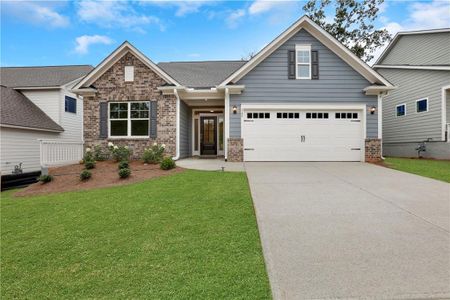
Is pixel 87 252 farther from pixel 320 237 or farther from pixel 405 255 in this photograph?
pixel 405 255

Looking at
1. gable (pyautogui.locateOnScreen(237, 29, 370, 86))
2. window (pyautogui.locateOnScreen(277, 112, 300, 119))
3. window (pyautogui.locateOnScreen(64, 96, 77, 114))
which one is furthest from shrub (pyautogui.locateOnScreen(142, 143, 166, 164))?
window (pyautogui.locateOnScreen(64, 96, 77, 114))

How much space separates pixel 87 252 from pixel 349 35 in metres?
27.2

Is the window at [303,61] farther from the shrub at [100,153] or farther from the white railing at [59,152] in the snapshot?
the white railing at [59,152]

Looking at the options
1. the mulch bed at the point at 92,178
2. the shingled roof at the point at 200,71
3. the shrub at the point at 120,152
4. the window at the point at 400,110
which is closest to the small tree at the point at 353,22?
the window at the point at 400,110

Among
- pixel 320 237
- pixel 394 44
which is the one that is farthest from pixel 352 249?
pixel 394 44

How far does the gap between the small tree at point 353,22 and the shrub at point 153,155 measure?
64.5 ft

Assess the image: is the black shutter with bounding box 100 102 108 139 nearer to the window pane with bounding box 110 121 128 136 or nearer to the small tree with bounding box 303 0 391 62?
the window pane with bounding box 110 121 128 136

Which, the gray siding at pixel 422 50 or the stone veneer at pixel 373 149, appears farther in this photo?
the gray siding at pixel 422 50

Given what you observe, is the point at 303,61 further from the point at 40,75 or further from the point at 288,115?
the point at 40,75

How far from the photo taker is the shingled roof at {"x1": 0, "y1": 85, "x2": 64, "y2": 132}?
14738 millimetres

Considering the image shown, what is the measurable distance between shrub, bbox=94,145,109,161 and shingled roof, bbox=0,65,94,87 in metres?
7.97

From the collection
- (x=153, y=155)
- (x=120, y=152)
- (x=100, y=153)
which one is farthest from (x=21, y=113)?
(x=153, y=155)

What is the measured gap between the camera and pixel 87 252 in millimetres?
3746

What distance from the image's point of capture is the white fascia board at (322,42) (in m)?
11.7
